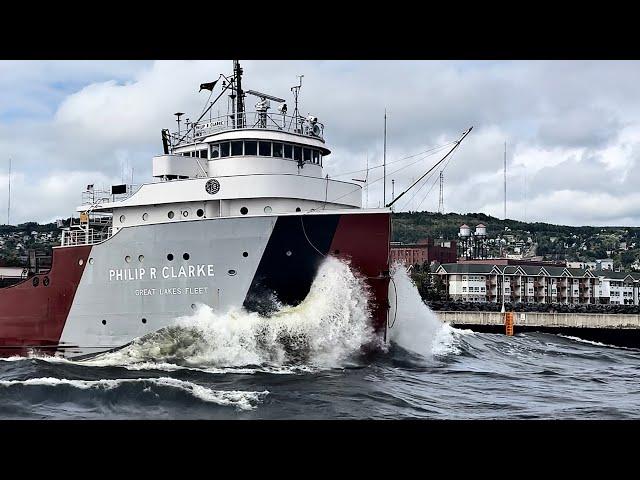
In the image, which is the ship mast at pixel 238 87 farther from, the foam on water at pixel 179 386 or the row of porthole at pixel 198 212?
the foam on water at pixel 179 386

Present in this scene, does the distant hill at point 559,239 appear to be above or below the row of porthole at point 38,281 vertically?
above

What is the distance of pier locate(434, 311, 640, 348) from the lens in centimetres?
5125

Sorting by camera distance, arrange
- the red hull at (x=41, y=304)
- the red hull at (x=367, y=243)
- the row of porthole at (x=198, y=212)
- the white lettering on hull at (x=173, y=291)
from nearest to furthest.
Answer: the red hull at (x=367, y=243) → the white lettering on hull at (x=173, y=291) → the row of porthole at (x=198, y=212) → the red hull at (x=41, y=304)

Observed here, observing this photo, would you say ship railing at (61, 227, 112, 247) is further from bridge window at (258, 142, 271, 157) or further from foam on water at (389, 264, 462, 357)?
foam on water at (389, 264, 462, 357)

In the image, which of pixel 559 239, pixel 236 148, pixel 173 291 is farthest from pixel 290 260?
pixel 559 239

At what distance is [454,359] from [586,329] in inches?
1225

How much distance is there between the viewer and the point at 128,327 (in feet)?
65.7

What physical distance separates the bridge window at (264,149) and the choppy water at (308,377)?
185 inches

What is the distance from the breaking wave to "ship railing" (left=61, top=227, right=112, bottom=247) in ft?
17.1

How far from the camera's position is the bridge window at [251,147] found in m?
21.5

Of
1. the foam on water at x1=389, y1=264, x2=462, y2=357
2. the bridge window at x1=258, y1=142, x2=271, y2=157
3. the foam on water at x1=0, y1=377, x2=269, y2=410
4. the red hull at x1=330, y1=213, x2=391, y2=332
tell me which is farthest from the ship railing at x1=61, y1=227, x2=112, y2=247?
the foam on water at x1=389, y1=264, x2=462, y2=357

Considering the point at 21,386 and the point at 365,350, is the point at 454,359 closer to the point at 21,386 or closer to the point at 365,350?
the point at 365,350

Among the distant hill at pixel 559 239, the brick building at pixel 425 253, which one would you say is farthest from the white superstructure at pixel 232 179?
the distant hill at pixel 559 239
